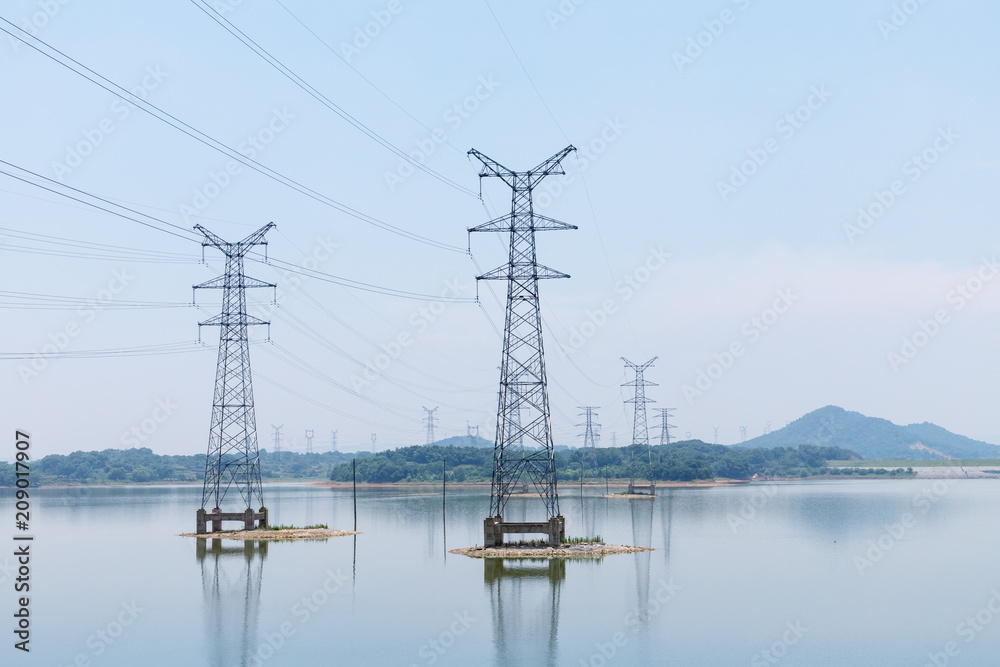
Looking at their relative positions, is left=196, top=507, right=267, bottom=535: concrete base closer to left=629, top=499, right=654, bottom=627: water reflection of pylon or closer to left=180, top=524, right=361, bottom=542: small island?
left=180, top=524, right=361, bottom=542: small island

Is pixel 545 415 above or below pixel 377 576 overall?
above

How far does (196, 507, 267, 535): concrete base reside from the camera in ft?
252

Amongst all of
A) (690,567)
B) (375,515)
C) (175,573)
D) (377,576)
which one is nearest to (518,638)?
(377,576)

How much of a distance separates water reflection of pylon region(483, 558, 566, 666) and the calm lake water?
13 cm

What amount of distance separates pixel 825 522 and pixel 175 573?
65.3 metres

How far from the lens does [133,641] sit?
121 feet

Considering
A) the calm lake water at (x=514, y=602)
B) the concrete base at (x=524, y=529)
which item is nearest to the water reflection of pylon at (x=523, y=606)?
the calm lake water at (x=514, y=602)

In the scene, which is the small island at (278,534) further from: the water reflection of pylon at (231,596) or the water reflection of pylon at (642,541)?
the water reflection of pylon at (642,541)

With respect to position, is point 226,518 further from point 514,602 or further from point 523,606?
point 523,606

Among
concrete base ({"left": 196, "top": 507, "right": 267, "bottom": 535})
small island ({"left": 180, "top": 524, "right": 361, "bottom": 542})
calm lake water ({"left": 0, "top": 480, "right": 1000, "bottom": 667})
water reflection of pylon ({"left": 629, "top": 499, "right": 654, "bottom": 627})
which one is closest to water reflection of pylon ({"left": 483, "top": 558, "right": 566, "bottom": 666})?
calm lake water ({"left": 0, "top": 480, "right": 1000, "bottom": 667})

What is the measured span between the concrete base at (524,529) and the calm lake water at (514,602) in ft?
7.55

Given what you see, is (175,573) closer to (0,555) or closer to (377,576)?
(377,576)

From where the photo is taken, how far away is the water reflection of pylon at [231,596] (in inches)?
1375

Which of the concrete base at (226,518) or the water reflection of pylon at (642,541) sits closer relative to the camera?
the water reflection of pylon at (642,541)
